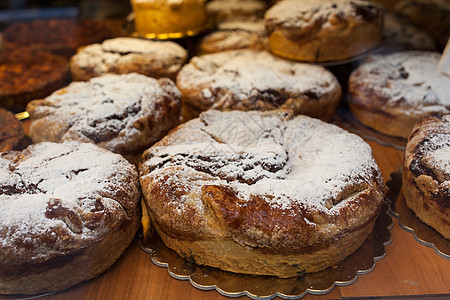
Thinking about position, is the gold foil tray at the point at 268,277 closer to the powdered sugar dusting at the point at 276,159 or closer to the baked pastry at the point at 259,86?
the powdered sugar dusting at the point at 276,159

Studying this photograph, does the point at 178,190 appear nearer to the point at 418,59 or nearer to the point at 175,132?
the point at 175,132

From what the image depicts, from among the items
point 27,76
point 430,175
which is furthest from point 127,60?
point 430,175

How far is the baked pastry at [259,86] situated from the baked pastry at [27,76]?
2.80 ft

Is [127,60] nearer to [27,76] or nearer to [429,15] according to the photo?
[27,76]

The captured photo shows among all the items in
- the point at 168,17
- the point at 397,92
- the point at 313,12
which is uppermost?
the point at 313,12

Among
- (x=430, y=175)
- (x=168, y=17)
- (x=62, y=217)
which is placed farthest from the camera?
(x=168, y=17)

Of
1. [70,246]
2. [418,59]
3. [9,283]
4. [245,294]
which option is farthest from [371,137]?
[9,283]

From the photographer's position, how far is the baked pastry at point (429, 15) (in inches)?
120

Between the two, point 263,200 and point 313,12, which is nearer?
point 263,200

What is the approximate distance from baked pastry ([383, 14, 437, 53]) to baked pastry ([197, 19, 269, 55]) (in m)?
0.96

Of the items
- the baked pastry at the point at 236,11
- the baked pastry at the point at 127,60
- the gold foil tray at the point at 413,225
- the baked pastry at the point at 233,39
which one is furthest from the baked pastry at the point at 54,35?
the gold foil tray at the point at 413,225

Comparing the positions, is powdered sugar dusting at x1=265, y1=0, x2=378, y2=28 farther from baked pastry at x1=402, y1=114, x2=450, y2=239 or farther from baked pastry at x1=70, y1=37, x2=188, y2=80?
baked pastry at x1=402, y1=114, x2=450, y2=239

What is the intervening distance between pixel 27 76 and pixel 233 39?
Result: 1.55 metres

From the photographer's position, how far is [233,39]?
3.06m
